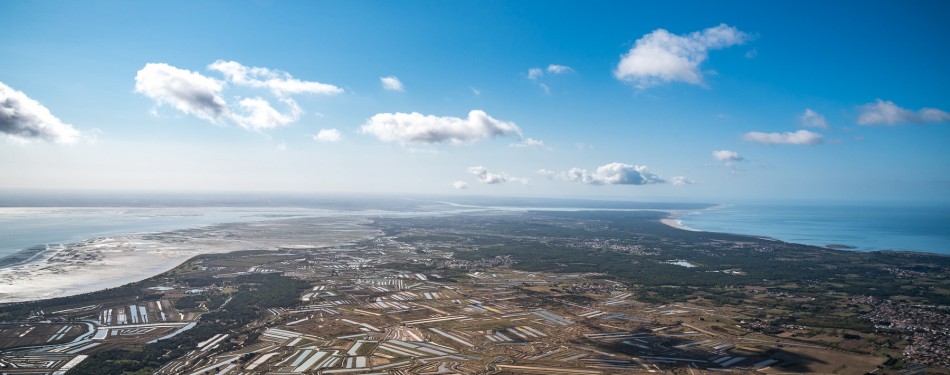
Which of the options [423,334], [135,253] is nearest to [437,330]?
[423,334]

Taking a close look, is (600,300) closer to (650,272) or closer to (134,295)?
(650,272)

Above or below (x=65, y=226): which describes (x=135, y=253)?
below

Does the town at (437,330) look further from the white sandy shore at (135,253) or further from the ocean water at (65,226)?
the ocean water at (65,226)

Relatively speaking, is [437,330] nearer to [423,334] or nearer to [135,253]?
[423,334]

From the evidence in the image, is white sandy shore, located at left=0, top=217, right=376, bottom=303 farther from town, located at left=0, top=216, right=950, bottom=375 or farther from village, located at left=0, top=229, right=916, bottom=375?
village, located at left=0, top=229, right=916, bottom=375

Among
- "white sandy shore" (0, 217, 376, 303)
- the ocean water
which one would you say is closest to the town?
"white sandy shore" (0, 217, 376, 303)

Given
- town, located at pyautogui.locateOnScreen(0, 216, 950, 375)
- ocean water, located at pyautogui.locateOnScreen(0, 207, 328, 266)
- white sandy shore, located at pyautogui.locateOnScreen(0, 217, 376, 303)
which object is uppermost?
ocean water, located at pyautogui.locateOnScreen(0, 207, 328, 266)

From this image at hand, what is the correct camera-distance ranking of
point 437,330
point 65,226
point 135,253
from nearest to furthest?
point 437,330
point 135,253
point 65,226

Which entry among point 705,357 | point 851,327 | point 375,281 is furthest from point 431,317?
point 851,327

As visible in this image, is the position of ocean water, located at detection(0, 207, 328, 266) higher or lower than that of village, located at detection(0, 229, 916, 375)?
higher
